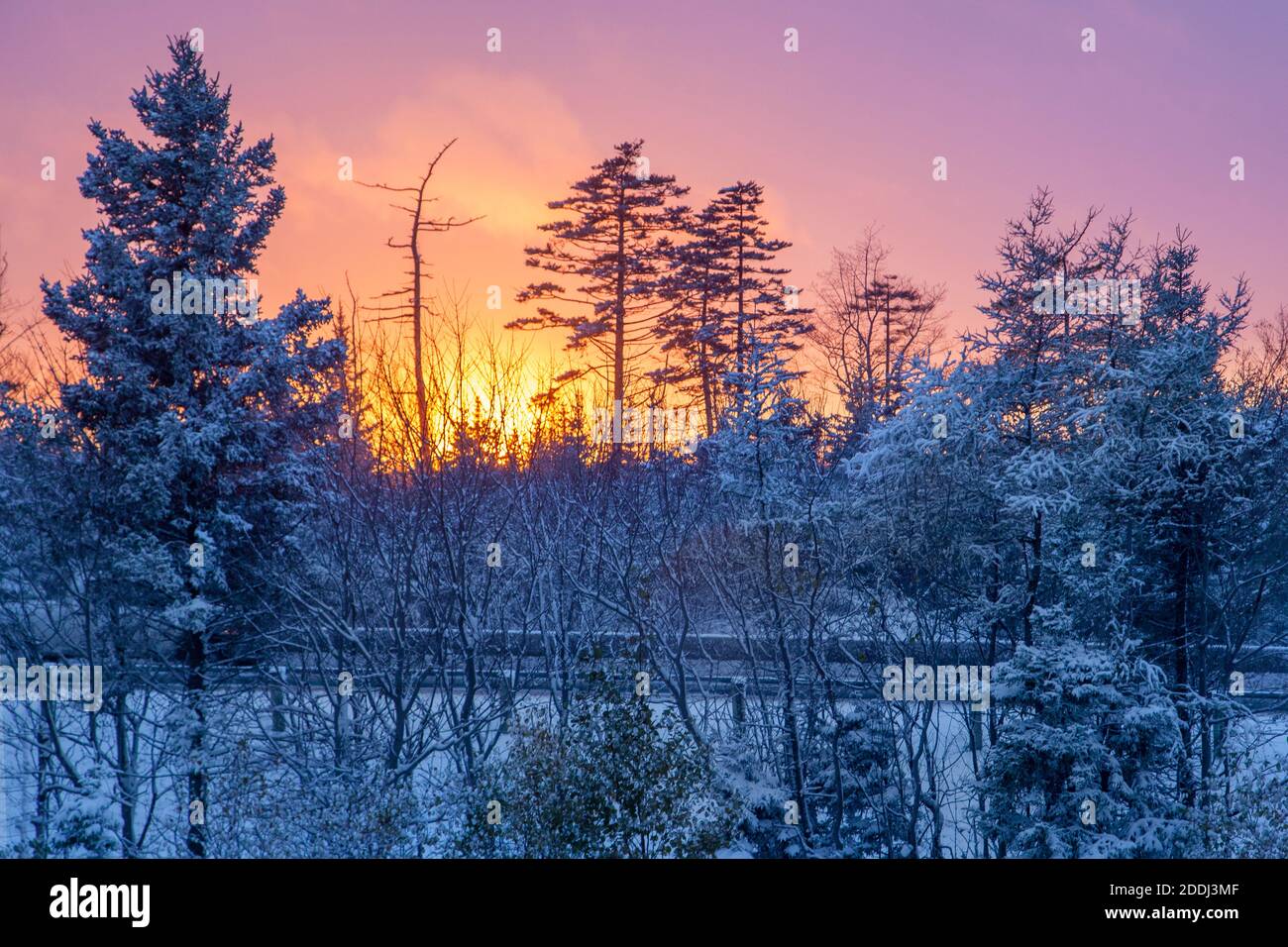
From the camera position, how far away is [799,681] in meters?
12.6

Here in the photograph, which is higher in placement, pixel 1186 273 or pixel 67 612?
pixel 1186 273

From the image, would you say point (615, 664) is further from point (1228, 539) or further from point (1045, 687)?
point (1228, 539)

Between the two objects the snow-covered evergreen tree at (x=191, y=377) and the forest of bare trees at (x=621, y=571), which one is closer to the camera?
the forest of bare trees at (x=621, y=571)

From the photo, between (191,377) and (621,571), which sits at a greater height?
(191,377)

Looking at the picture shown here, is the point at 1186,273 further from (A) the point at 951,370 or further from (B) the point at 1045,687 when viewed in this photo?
(B) the point at 1045,687

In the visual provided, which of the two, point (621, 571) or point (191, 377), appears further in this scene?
point (191, 377)

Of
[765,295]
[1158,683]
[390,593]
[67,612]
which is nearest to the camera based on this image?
[1158,683]

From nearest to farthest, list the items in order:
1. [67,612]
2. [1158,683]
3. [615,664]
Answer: [615,664] → [1158,683] → [67,612]

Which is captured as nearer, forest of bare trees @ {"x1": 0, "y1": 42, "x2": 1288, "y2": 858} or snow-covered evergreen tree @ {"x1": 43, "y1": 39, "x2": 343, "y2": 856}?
forest of bare trees @ {"x1": 0, "y1": 42, "x2": 1288, "y2": 858}

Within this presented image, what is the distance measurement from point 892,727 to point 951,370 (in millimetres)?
5268
